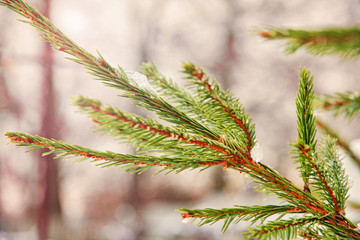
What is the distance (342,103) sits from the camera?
1.19 m

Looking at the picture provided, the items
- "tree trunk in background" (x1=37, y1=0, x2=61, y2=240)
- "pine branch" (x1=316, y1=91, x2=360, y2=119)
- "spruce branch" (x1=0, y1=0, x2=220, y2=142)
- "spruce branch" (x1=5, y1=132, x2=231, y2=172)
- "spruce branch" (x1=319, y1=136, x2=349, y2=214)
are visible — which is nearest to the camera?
"spruce branch" (x1=0, y1=0, x2=220, y2=142)

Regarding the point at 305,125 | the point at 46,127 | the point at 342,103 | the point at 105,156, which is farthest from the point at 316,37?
the point at 46,127

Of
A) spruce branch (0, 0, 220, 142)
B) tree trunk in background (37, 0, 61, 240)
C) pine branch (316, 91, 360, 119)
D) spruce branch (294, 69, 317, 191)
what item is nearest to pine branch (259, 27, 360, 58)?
spruce branch (294, 69, 317, 191)

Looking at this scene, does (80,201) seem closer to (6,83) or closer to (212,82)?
(6,83)

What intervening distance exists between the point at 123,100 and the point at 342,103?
24.8 ft

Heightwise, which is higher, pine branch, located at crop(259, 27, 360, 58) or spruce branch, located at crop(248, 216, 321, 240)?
pine branch, located at crop(259, 27, 360, 58)

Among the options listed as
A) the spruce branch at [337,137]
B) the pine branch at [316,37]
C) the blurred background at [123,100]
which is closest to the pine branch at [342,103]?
the spruce branch at [337,137]

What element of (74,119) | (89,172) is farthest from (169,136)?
(89,172)

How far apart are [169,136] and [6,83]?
650 centimetres

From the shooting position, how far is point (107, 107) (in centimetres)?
52

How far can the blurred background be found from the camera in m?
5.91

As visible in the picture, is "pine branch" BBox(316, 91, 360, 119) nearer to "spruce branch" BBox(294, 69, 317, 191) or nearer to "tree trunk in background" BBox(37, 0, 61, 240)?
"spruce branch" BBox(294, 69, 317, 191)

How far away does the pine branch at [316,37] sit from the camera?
1.71 feet

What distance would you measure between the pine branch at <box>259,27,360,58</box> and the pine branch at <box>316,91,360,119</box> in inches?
22.6
